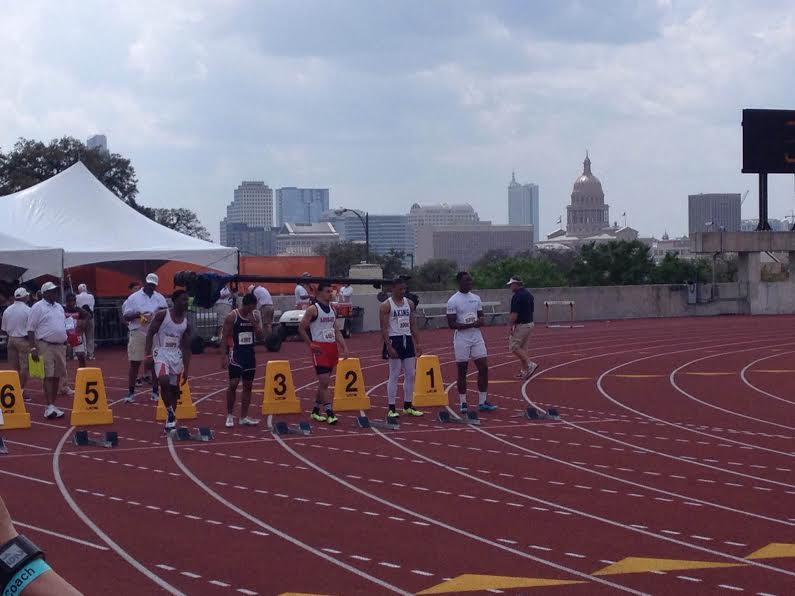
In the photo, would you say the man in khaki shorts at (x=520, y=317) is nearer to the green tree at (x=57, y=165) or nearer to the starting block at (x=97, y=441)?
the starting block at (x=97, y=441)

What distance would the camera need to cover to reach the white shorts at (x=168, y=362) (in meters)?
14.9

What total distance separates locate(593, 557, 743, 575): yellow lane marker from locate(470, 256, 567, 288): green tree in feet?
192

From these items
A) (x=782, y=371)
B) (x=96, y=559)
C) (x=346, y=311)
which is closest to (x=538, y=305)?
(x=346, y=311)

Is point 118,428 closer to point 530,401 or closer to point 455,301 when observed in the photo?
point 455,301

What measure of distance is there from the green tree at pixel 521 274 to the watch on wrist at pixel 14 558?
6381 cm

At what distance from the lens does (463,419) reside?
16375 millimetres

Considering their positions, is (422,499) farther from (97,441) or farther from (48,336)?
(48,336)

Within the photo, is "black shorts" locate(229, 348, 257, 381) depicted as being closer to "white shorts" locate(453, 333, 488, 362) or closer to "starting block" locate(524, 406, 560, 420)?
"white shorts" locate(453, 333, 488, 362)

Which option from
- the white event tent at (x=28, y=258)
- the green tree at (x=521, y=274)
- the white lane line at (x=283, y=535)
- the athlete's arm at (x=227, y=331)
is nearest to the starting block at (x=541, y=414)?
the athlete's arm at (x=227, y=331)

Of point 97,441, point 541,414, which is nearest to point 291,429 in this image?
point 97,441

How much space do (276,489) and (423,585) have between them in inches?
144

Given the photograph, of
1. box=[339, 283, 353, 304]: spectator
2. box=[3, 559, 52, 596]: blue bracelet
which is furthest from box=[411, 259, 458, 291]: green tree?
box=[3, 559, 52, 596]: blue bracelet

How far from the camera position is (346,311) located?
3525 cm

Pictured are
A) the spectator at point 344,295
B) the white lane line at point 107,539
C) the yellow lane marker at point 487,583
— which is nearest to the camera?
the yellow lane marker at point 487,583
